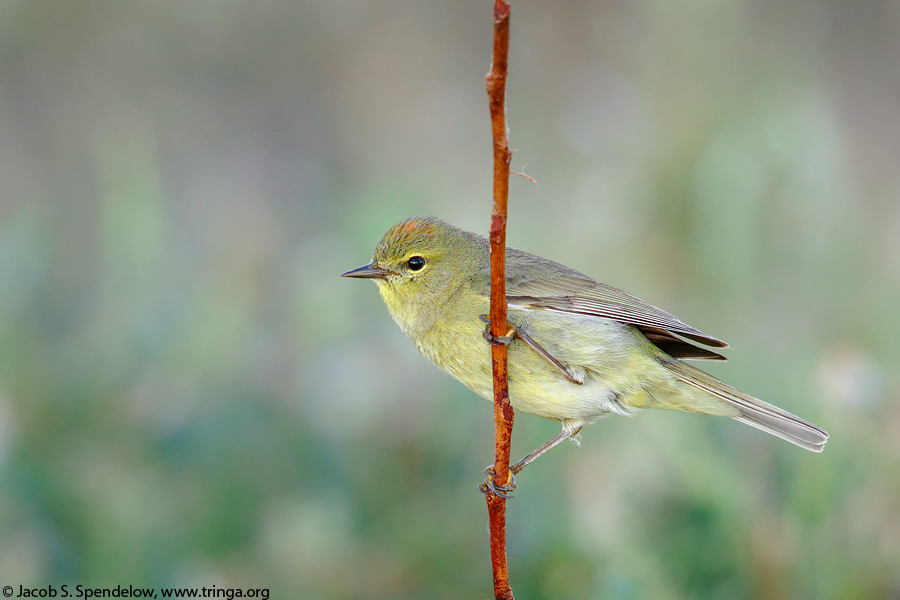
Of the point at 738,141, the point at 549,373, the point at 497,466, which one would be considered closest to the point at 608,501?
the point at 549,373

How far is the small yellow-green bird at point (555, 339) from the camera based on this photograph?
3012 mm

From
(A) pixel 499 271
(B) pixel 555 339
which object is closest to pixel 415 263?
(B) pixel 555 339

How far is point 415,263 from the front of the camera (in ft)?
11.1

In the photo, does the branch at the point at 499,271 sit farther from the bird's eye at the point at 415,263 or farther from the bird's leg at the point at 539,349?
the bird's eye at the point at 415,263

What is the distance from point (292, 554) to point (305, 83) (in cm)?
560

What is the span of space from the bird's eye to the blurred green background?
1.08 metres

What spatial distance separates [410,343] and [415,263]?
3.95ft

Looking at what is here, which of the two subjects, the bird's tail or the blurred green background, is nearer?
the bird's tail

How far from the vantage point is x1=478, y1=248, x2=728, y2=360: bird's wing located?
3.05 meters

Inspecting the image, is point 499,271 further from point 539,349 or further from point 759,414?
point 759,414

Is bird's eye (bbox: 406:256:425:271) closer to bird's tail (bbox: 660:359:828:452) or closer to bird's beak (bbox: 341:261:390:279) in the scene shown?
bird's beak (bbox: 341:261:390:279)

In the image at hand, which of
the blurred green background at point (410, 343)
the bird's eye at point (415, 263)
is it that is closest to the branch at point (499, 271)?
the bird's eye at point (415, 263)

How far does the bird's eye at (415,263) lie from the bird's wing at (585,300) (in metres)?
0.27

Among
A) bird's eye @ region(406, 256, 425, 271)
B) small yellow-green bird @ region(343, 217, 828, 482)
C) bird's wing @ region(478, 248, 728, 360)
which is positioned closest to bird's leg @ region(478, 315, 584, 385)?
small yellow-green bird @ region(343, 217, 828, 482)
